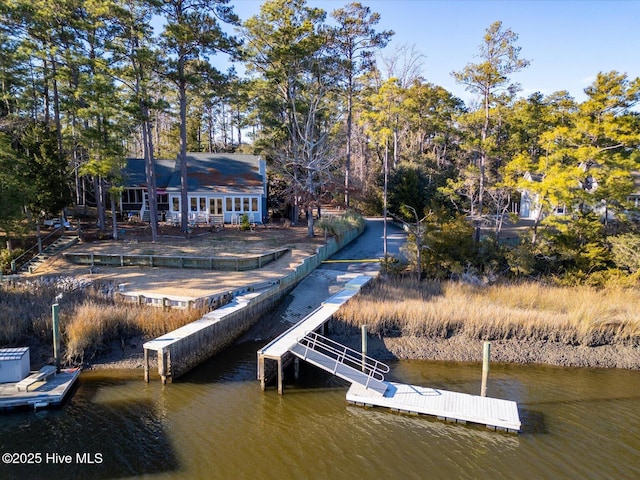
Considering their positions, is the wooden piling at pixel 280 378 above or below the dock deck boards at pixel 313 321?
below

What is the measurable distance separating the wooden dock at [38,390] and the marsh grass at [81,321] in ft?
5.17

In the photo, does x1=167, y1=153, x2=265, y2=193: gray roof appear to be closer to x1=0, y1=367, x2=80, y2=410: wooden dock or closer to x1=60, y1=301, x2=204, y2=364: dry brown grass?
x1=60, y1=301, x2=204, y2=364: dry brown grass

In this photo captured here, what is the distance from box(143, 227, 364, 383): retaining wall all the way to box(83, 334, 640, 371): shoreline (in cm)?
186

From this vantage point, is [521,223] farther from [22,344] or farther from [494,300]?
[22,344]

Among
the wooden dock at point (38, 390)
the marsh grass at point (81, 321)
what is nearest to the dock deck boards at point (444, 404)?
the marsh grass at point (81, 321)

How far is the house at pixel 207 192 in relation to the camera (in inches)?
1236

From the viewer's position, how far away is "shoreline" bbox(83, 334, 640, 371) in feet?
46.5

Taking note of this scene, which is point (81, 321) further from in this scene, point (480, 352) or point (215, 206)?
point (215, 206)

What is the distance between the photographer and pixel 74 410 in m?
10.8

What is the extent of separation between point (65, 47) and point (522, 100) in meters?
31.4

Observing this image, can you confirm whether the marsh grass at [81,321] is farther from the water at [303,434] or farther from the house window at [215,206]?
the house window at [215,206]

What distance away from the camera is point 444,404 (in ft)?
36.0

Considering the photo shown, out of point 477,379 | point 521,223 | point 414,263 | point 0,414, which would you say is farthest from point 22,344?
point 521,223

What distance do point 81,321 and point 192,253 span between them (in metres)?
9.36
